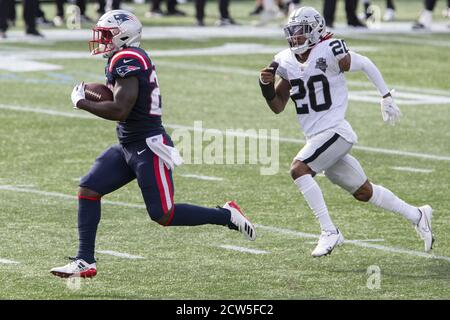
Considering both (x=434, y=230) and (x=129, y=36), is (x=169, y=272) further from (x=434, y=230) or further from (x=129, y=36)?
(x=434, y=230)

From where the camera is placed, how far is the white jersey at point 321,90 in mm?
8297

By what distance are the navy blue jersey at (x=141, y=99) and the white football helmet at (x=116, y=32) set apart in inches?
3.5

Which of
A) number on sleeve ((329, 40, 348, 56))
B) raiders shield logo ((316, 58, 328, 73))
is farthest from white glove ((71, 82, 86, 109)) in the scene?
number on sleeve ((329, 40, 348, 56))

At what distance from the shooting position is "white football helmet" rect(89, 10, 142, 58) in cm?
773

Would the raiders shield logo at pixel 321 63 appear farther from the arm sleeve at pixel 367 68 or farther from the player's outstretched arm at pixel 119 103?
the player's outstretched arm at pixel 119 103

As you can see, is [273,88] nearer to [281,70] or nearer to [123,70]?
[281,70]

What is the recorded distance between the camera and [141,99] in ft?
25.0

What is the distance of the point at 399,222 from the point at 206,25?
15839 millimetres

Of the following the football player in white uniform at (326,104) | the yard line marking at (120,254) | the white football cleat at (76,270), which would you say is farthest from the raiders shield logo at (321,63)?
the white football cleat at (76,270)

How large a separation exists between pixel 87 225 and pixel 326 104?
1.81m

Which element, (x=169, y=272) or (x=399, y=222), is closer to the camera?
(x=169, y=272)

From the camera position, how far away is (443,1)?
103 feet

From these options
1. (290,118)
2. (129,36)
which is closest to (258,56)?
(290,118)

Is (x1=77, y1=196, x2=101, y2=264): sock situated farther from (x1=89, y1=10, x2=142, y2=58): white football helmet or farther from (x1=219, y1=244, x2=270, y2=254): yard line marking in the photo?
(x1=219, y1=244, x2=270, y2=254): yard line marking
